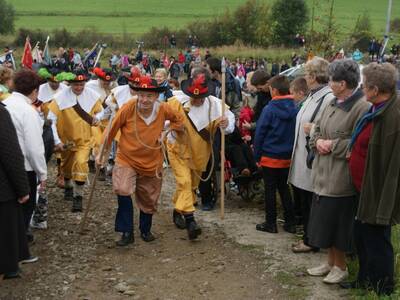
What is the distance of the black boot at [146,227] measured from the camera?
23.5ft

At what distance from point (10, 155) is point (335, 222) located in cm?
289

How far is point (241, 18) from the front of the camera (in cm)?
6169

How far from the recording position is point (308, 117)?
20.3 ft

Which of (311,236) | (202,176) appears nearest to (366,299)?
(311,236)

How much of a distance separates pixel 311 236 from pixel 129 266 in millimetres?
2014

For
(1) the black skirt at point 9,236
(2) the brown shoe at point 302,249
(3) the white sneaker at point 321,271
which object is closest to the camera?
(1) the black skirt at point 9,236

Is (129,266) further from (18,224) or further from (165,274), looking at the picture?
(18,224)

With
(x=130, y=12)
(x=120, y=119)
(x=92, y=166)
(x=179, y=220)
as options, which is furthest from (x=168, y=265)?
(x=130, y=12)

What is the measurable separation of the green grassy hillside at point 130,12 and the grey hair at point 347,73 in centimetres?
5988

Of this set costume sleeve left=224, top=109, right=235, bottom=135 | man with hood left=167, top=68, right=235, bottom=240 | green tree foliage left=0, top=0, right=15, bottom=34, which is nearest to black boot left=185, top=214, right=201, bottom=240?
man with hood left=167, top=68, right=235, bottom=240

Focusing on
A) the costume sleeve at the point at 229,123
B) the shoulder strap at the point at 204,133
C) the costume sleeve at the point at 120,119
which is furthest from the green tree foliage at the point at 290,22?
the costume sleeve at the point at 120,119

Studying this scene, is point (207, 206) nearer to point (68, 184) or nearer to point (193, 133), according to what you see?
point (193, 133)

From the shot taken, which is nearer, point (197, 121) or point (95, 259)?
point (95, 259)

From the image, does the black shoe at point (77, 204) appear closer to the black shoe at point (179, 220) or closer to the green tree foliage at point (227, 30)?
the black shoe at point (179, 220)
